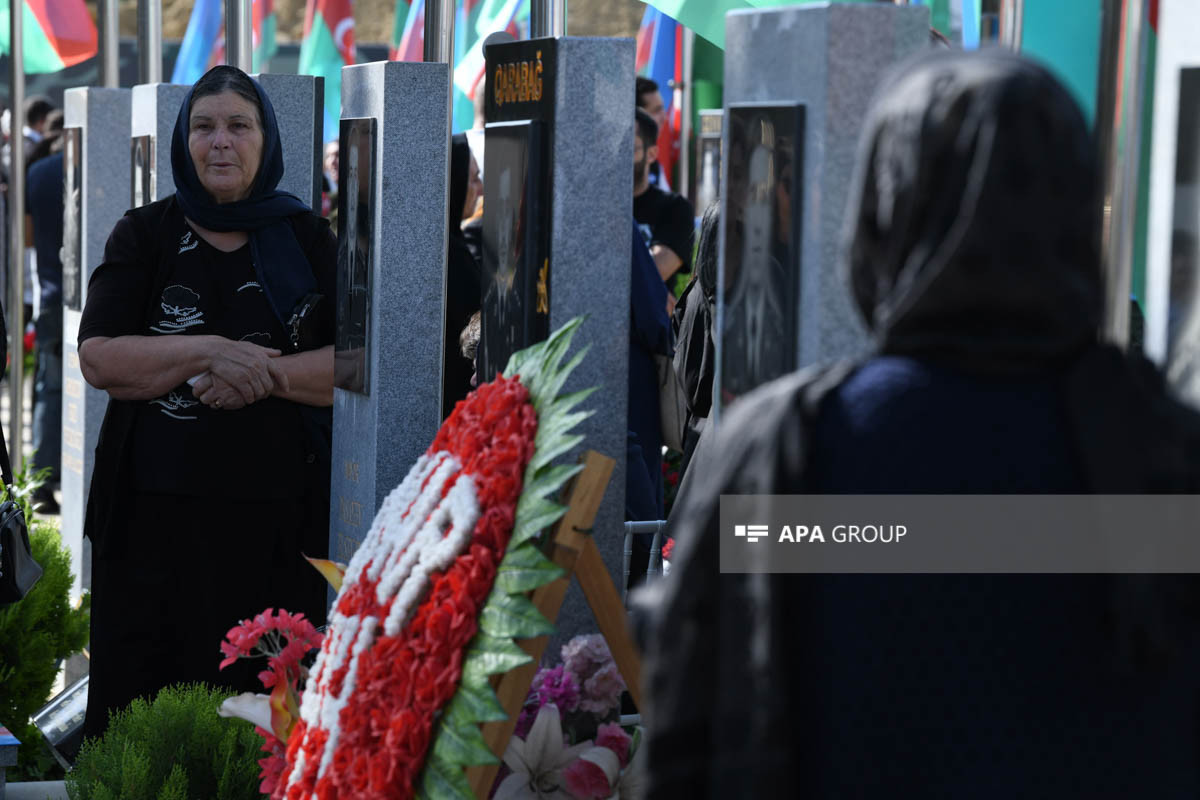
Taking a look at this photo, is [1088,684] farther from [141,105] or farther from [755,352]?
[141,105]

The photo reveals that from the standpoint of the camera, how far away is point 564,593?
317 centimetres

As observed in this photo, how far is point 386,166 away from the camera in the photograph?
4715 mm

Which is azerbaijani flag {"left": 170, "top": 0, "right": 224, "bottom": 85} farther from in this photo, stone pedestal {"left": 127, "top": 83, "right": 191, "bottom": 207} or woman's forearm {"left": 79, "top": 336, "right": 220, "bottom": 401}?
woman's forearm {"left": 79, "top": 336, "right": 220, "bottom": 401}

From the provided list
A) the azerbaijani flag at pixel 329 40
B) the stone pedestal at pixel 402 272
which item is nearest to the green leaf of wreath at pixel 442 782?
the stone pedestal at pixel 402 272

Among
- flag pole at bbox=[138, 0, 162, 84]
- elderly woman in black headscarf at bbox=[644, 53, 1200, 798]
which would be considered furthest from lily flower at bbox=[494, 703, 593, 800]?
flag pole at bbox=[138, 0, 162, 84]

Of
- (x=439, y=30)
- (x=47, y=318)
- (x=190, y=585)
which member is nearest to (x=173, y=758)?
(x=190, y=585)

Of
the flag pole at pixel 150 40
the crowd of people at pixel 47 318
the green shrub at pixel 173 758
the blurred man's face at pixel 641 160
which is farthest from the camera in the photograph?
the crowd of people at pixel 47 318

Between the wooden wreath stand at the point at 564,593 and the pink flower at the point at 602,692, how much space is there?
0.20m

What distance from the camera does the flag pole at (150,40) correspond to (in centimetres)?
823

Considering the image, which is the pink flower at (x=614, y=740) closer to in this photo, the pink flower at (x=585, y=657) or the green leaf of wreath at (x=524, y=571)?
the pink flower at (x=585, y=657)

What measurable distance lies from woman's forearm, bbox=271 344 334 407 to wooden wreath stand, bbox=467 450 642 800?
2.01 m

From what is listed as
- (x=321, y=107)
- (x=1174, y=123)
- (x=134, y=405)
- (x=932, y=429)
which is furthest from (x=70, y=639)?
(x=932, y=429)

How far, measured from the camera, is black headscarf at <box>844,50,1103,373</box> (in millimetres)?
1801

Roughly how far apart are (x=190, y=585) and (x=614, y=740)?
206 centimetres
